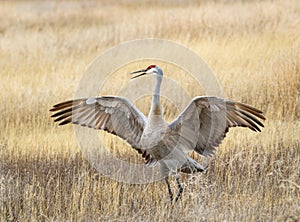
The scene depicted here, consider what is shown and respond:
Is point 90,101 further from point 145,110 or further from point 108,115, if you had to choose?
point 145,110

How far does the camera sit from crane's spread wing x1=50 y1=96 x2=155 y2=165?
636cm

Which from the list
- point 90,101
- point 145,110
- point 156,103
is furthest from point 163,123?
point 145,110

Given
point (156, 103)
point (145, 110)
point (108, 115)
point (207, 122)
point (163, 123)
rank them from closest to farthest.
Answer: point (156, 103)
point (163, 123)
point (207, 122)
point (108, 115)
point (145, 110)

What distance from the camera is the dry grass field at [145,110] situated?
580 cm

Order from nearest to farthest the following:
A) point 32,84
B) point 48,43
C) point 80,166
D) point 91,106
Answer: point 91,106, point 80,166, point 32,84, point 48,43

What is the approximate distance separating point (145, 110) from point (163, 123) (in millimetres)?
3036

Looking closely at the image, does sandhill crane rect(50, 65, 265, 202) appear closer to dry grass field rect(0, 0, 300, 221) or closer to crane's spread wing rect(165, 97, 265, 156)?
crane's spread wing rect(165, 97, 265, 156)

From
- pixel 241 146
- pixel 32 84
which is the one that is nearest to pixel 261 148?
pixel 241 146

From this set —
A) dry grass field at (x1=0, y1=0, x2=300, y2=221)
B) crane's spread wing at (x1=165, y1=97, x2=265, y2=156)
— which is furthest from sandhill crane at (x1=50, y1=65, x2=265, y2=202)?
dry grass field at (x1=0, y1=0, x2=300, y2=221)

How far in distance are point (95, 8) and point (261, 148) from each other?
12066 millimetres

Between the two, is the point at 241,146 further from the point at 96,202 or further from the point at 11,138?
the point at 11,138

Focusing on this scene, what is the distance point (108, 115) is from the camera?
6539 mm

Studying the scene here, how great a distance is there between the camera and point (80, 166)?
281 inches

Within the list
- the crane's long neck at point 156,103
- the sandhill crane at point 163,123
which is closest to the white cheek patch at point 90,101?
the sandhill crane at point 163,123
